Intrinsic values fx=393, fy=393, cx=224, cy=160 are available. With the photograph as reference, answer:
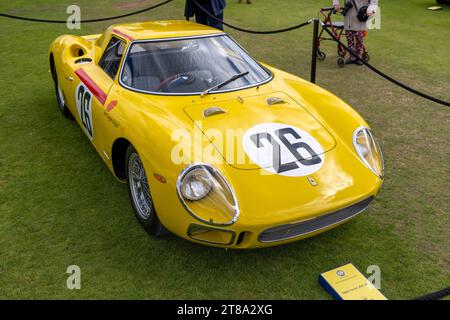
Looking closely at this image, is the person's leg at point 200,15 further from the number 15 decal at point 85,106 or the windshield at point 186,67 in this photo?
the number 15 decal at point 85,106

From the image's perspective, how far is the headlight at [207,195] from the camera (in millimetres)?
2150

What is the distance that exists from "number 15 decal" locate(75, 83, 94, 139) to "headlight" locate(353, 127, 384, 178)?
2116 mm

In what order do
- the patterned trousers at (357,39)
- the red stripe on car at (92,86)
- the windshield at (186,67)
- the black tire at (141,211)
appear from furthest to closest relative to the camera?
the patterned trousers at (357,39), the red stripe on car at (92,86), the windshield at (186,67), the black tire at (141,211)

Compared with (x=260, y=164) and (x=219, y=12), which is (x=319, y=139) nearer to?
(x=260, y=164)

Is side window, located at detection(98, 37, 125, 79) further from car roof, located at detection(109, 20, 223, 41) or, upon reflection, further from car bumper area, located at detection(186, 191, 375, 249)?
car bumper area, located at detection(186, 191, 375, 249)

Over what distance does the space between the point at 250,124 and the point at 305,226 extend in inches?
30.7

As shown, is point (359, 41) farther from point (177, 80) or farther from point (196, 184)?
point (196, 184)

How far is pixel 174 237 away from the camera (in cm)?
272

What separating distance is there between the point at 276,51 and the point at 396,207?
15.6 feet

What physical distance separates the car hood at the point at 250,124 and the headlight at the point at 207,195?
18cm

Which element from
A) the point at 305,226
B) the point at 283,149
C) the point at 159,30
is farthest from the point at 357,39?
the point at 305,226

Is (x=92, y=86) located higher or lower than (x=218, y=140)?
higher

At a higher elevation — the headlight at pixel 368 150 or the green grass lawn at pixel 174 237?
the headlight at pixel 368 150

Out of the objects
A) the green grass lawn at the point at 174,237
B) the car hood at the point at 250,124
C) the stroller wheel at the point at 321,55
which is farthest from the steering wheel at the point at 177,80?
the stroller wheel at the point at 321,55
